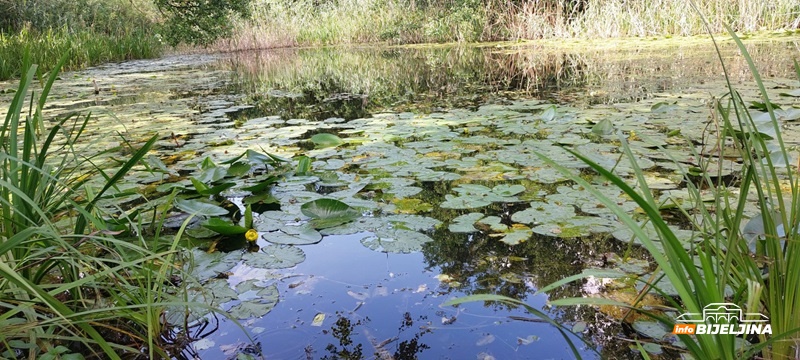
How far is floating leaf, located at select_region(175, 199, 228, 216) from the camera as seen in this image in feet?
5.24

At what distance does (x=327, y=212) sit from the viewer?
164cm

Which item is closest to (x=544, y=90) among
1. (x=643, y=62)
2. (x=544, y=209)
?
(x=643, y=62)

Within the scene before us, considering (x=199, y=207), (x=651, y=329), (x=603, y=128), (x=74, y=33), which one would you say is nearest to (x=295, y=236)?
(x=199, y=207)

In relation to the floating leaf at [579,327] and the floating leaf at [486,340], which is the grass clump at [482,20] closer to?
the floating leaf at [579,327]

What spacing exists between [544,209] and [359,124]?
69.0 inches

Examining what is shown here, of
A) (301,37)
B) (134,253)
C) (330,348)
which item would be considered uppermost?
(301,37)

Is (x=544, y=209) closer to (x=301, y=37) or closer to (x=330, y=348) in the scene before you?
(x=330, y=348)

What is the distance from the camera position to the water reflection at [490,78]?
385 cm

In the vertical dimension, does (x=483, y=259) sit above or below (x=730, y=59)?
below

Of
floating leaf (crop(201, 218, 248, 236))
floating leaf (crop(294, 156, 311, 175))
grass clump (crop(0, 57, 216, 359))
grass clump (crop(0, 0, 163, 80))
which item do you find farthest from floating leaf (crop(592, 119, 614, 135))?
grass clump (crop(0, 0, 163, 80))

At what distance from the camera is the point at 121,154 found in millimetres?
2674

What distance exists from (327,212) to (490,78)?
3890mm

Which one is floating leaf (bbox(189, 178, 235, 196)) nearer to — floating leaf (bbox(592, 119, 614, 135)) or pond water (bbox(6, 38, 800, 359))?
pond water (bbox(6, 38, 800, 359))

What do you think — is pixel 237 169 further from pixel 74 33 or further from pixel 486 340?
pixel 74 33
